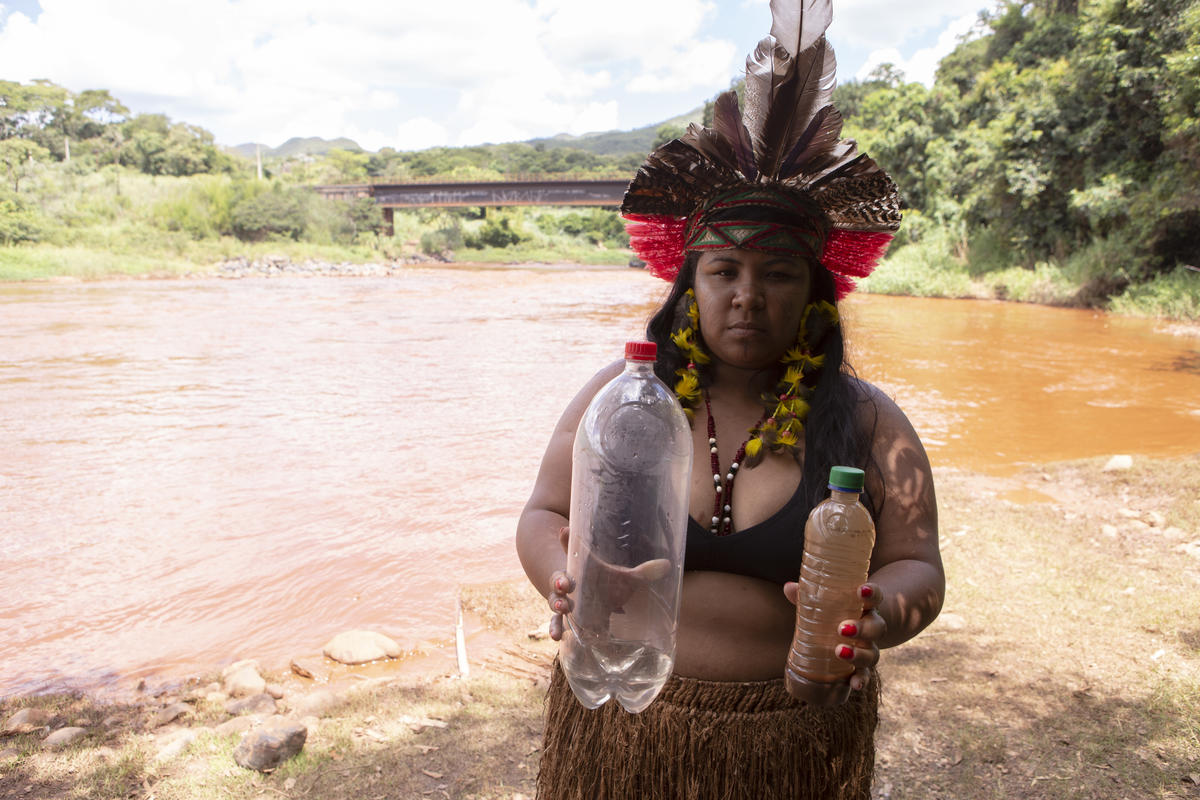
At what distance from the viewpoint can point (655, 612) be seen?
1.72 meters

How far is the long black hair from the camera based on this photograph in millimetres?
1780

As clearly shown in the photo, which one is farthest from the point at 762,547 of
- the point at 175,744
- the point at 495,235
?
the point at 495,235

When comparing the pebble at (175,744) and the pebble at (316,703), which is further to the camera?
the pebble at (316,703)

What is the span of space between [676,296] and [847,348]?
1.52 feet

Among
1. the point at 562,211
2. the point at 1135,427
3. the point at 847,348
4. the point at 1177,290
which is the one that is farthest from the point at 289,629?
the point at 562,211

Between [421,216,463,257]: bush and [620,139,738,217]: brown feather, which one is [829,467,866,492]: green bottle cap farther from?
[421,216,463,257]: bush

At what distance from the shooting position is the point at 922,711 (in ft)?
11.8

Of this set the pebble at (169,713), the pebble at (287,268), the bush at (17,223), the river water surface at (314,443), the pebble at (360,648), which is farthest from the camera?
the pebble at (287,268)

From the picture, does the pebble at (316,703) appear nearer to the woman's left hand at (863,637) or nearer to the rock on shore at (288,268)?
the woman's left hand at (863,637)

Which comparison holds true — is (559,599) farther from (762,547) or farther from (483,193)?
(483,193)

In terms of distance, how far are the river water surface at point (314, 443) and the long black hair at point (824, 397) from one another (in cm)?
28

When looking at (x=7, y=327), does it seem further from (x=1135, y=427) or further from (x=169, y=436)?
(x=1135, y=427)

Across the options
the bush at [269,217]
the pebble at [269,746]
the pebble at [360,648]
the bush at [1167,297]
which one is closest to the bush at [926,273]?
the bush at [1167,297]

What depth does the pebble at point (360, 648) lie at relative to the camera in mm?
4537
